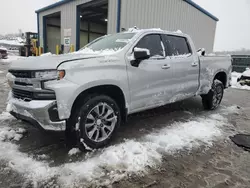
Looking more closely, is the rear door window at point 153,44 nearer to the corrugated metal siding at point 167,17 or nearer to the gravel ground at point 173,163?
the gravel ground at point 173,163

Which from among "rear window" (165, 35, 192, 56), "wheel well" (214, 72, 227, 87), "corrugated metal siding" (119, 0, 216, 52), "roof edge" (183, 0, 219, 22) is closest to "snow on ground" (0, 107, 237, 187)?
"rear window" (165, 35, 192, 56)

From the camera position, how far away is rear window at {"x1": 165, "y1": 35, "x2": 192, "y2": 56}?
402 cm

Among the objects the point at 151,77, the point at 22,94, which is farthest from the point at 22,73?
the point at 151,77

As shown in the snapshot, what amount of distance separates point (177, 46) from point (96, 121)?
2.53 metres

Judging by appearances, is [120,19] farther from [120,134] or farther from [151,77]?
[120,134]

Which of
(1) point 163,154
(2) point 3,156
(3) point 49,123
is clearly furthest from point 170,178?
(2) point 3,156

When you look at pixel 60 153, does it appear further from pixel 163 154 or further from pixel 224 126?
pixel 224 126

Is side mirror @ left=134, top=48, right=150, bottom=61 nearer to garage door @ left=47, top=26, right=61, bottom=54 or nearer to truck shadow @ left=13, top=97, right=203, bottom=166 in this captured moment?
truck shadow @ left=13, top=97, right=203, bottom=166

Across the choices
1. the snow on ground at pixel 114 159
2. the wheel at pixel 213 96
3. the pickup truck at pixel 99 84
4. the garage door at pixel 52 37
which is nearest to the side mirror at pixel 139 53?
the pickup truck at pixel 99 84

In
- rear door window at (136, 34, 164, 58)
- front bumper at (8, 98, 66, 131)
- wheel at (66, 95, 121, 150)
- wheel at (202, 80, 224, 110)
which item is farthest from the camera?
wheel at (202, 80, 224, 110)

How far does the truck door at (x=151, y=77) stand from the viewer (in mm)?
3291

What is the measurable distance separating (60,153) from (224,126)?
344 centimetres

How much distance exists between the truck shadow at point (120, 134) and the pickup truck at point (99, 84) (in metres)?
0.28

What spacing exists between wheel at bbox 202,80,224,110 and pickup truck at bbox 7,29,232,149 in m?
1.29
